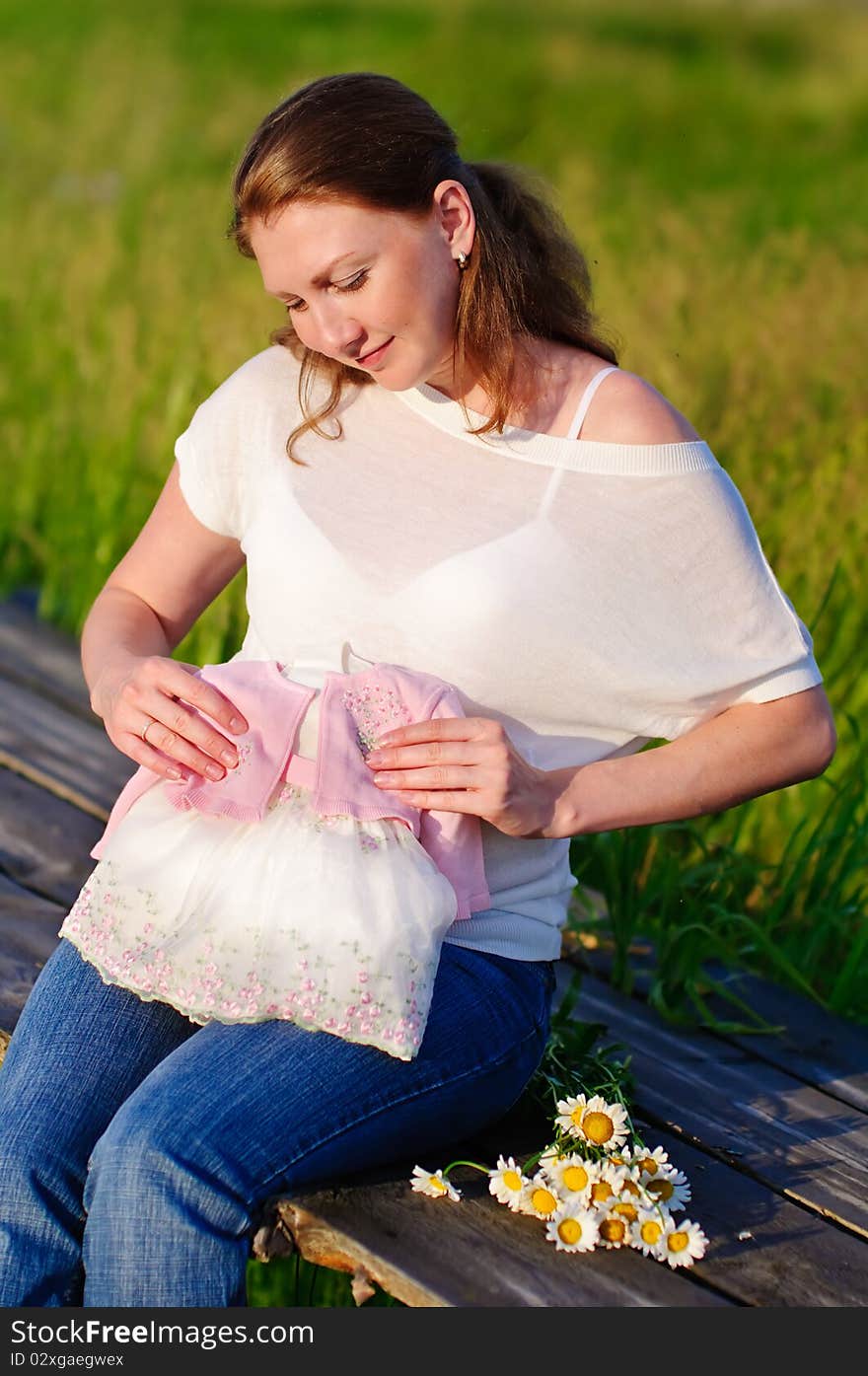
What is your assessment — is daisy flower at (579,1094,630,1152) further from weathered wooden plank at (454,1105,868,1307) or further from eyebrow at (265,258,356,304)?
eyebrow at (265,258,356,304)

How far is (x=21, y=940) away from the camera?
7.91 feet

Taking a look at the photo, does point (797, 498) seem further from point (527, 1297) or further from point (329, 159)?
point (527, 1297)

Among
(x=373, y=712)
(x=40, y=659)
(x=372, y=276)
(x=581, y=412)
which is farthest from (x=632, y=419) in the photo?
(x=40, y=659)

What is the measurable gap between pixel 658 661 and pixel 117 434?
2.46m

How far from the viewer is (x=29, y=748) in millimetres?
3098

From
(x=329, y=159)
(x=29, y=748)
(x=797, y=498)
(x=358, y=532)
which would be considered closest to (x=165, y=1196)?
(x=358, y=532)

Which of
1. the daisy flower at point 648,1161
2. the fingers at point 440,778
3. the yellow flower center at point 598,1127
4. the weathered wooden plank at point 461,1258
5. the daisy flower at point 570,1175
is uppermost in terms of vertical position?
the fingers at point 440,778

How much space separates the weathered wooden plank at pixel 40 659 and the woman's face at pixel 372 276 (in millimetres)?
1581

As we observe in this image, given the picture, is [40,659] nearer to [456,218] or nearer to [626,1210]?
[456,218]

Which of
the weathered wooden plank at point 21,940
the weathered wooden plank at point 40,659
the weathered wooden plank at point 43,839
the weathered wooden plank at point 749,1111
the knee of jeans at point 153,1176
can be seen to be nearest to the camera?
the knee of jeans at point 153,1176

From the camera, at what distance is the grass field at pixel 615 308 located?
2.80m

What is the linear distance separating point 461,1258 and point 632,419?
100cm

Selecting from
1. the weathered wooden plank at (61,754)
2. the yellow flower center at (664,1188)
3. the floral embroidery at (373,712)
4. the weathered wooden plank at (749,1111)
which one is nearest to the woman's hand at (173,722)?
the floral embroidery at (373,712)

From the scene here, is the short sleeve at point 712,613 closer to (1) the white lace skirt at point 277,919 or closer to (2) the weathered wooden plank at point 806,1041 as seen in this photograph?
(1) the white lace skirt at point 277,919
